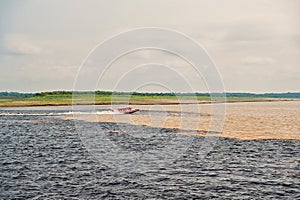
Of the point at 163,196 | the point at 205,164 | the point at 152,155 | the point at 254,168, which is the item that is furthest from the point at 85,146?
the point at 163,196

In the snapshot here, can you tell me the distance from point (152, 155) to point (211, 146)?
963 cm

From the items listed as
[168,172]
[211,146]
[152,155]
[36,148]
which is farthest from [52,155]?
[211,146]

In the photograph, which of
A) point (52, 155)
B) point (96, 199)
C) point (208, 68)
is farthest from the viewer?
point (52, 155)

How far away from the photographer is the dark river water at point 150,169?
1172 inches

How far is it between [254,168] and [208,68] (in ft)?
37.4

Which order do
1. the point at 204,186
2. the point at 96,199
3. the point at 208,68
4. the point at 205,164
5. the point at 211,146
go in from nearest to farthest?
the point at 96,199 → the point at 204,186 → the point at 205,164 → the point at 208,68 → the point at 211,146

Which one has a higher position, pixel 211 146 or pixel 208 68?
pixel 208 68

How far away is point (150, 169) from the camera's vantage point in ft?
125

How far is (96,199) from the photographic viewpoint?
2809 centimetres

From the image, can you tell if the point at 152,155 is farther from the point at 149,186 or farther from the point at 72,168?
the point at 149,186

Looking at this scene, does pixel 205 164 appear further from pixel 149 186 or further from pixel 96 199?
pixel 96 199

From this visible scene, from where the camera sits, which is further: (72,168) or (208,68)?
(208,68)

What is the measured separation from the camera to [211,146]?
52.8 m

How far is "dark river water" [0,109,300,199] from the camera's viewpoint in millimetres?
29766
